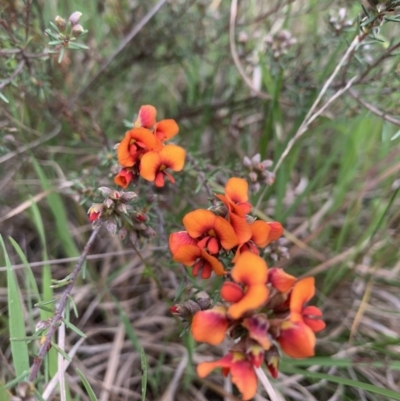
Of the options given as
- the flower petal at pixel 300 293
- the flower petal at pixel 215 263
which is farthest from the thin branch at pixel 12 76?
the flower petal at pixel 300 293

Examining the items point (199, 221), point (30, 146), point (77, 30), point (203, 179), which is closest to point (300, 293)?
point (199, 221)

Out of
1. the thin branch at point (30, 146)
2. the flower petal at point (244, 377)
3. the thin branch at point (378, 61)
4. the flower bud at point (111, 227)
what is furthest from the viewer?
the thin branch at point (30, 146)

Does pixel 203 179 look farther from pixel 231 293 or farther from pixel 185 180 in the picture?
pixel 231 293

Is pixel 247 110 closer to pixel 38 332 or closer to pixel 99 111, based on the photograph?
pixel 99 111

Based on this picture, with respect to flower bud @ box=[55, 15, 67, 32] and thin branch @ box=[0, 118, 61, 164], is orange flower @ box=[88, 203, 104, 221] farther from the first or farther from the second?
thin branch @ box=[0, 118, 61, 164]

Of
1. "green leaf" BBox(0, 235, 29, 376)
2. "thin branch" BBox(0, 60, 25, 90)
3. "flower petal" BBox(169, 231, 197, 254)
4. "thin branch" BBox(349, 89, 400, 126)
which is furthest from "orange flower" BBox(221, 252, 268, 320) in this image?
"thin branch" BBox(0, 60, 25, 90)

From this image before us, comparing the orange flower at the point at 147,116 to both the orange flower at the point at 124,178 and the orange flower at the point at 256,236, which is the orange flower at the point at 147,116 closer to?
the orange flower at the point at 124,178
